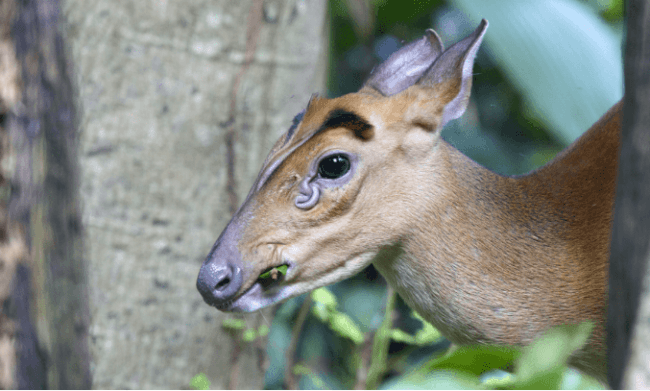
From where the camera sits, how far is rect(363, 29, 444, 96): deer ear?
75.1 inches

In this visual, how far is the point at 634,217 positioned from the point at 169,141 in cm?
213

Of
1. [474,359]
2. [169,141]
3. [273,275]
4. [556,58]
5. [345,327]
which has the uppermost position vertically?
[556,58]

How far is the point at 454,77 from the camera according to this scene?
5.57 ft

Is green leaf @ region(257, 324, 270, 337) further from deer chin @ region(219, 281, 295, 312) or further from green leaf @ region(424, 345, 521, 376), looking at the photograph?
green leaf @ region(424, 345, 521, 376)

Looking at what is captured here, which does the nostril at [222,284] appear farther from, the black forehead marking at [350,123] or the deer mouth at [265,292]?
the black forehead marking at [350,123]

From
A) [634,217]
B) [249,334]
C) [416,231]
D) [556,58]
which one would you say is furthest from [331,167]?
[556,58]

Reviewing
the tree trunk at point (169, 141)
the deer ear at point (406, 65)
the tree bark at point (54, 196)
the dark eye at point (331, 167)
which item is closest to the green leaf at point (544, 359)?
the tree bark at point (54, 196)

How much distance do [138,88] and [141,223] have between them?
1.95 ft

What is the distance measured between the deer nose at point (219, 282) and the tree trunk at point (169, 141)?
114 cm

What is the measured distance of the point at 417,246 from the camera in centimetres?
170

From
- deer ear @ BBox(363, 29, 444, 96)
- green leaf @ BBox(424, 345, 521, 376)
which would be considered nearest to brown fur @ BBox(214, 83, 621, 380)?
deer ear @ BBox(363, 29, 444, 96)

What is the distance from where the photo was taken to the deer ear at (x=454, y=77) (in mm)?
1659

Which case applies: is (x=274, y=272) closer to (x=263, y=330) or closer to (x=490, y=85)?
(x=263, y=330)

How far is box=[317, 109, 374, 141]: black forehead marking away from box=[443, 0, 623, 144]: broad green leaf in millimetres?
1566
